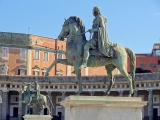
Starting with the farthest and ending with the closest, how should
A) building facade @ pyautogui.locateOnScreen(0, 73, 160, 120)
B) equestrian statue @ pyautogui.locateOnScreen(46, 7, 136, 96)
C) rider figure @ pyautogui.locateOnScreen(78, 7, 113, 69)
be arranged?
building facade @ pyautogui.locateOnScreen(0, 73, 160, 120)
equestrian statue @ pyautogui.locateOnScreen(46, 7, 136, 96)
rider figure @ pyautogui.locateOnScreen(78, 7, 113, 69)

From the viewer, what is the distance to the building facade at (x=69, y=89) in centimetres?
7012

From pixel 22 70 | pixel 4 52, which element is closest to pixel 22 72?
pixel 22 70

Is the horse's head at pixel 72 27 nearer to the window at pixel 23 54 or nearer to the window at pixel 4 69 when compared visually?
the window at pixel 4 69

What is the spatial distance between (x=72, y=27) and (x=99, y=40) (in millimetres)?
1251

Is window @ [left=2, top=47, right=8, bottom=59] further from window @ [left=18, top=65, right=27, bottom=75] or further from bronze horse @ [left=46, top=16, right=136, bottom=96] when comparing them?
bronze horse @ [left=46, top=16, right=136, bottom=96]

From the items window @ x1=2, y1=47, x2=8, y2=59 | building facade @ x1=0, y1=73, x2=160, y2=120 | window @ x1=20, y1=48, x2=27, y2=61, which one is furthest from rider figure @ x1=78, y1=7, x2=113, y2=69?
window @ x1=20, y1=48, x2=27, y2=61

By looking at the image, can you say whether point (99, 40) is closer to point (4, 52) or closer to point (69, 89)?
point (69, 89)

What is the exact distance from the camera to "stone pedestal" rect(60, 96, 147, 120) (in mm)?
16328

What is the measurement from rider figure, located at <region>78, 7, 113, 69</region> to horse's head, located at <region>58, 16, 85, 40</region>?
51 centimetres

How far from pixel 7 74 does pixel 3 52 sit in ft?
18.8

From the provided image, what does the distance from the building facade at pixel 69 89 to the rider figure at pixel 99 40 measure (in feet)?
171

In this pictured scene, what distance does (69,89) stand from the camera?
7494 cm

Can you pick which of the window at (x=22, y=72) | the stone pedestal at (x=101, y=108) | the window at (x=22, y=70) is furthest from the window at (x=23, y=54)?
the stone pedestal at (x=101, y=108)

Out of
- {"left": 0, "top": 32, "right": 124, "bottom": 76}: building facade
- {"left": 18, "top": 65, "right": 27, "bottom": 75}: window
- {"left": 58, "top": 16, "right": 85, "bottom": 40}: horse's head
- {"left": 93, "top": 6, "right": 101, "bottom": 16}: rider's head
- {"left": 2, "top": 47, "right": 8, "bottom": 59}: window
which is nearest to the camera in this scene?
{"left": 58, "top": 16, "right": 85, "bottom": 40}: horse's head
